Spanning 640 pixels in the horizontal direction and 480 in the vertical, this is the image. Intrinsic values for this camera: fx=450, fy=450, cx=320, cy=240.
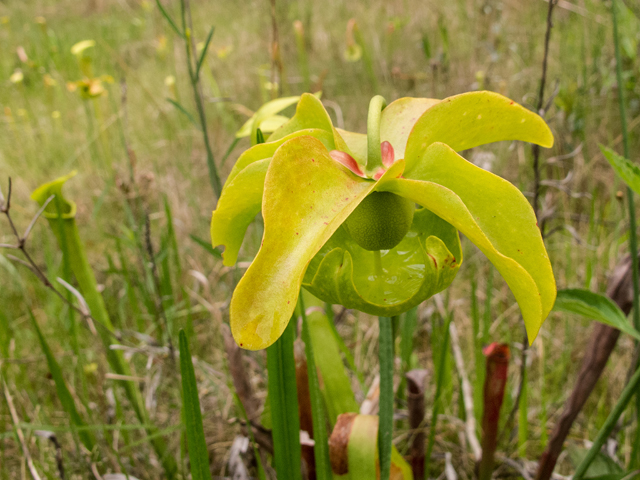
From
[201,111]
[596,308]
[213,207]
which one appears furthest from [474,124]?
[213,207]

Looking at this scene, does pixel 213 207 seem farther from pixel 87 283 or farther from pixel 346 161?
pixel 346 161

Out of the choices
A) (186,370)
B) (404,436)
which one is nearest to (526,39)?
(404,436)

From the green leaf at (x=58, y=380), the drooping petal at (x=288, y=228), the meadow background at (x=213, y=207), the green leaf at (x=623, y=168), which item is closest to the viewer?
the drooping petal at (x=288, y=228)

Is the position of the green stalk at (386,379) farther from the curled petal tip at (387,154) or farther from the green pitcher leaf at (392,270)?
the curled petal tip at (387,154)

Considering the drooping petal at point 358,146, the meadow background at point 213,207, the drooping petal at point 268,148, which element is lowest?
the meadow background at point 213,207

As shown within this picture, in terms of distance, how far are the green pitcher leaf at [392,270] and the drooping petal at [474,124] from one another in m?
0.09

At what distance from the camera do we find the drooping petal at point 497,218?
40 cm

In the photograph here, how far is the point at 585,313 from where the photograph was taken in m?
0.62

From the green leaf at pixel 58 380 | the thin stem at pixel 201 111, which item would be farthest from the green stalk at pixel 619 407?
the green leaf at pixel 58 380

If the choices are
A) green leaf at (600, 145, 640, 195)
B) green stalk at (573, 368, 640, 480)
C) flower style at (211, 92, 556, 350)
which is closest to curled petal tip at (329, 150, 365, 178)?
flower style at (211, 92, 556, 350)

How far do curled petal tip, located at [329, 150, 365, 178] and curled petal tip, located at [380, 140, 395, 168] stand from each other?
5cm

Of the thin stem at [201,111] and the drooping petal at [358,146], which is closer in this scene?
the drooping petal at [358,146]

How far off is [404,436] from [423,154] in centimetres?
88

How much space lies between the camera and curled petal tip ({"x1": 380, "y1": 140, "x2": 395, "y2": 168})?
51 centimetres
